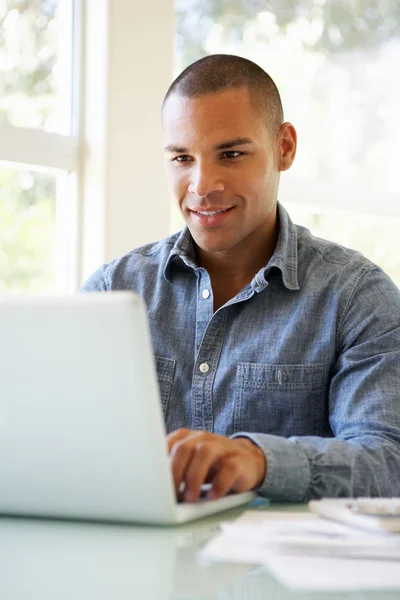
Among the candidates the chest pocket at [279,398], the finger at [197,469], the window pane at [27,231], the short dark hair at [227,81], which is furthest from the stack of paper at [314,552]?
the window pane at [27,231]

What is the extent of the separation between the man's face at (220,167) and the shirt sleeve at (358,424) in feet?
0.94

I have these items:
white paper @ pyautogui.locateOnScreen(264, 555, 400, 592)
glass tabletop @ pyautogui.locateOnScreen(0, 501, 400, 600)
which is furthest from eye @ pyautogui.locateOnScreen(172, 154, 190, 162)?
white paper @ pyautogui.locateOnScreen(264, 555, 400, 592)

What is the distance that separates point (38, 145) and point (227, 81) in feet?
3.24

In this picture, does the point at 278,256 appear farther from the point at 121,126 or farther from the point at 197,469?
the point at 121,126

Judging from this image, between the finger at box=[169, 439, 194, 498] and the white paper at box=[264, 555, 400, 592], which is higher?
the finger at box=[169, 439, 194, 498]

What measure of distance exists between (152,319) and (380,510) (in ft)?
3.25

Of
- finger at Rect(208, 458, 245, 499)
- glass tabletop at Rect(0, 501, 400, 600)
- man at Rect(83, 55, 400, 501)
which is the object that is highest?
man at Rect(83, 55, 400, 501)

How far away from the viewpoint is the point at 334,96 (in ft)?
13.4

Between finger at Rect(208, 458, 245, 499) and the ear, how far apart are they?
108 cm

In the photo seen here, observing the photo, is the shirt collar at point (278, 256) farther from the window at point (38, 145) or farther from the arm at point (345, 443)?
the window at point (38, 145)

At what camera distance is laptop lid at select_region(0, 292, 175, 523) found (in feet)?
3.08

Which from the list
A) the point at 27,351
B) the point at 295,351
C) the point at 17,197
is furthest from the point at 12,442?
the point at 17,197

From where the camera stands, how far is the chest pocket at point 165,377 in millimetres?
1825

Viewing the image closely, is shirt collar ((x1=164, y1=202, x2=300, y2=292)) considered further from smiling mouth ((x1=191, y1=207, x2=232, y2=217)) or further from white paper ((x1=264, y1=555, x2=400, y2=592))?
white paper ((x1=264, y1=555, x2=400, y2=592))
